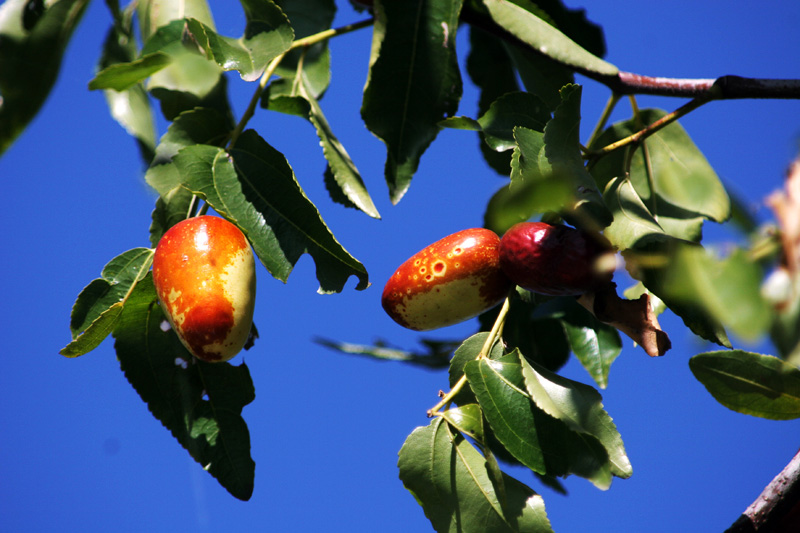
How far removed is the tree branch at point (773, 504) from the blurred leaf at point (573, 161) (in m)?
0.33

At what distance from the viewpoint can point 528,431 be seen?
0.77 metres

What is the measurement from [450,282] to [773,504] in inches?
16.2

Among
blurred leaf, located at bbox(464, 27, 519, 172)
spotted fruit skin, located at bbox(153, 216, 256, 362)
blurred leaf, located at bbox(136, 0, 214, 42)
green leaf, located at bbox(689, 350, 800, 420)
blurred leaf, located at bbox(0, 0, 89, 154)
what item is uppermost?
blurred leaf, located at bbox(136, 0, 214, 42)

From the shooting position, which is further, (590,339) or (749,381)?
(590,339)

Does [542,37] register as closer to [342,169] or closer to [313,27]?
[342,169]

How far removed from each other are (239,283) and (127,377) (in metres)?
0.27

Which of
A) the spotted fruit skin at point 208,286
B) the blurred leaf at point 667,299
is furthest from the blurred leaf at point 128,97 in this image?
the blurred leaf at point 667,299

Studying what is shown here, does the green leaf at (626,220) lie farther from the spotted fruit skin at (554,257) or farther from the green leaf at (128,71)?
the green leaf at (128,71)

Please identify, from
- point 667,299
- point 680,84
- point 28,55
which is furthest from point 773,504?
point 28,55

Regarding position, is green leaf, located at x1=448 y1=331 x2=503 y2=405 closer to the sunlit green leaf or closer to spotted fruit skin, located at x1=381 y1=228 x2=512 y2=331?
spotted fruit skin, located at x1=381 y1=228 x2=512 y2=331

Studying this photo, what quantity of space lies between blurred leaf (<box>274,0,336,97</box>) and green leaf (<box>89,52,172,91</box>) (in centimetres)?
35

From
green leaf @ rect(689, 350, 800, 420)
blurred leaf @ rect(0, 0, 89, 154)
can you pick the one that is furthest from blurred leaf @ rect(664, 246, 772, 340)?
blurred leaf @ rect(0, 0, 89, 154)

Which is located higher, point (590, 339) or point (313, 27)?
point (313, 27)

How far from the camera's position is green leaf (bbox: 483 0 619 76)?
79cm
